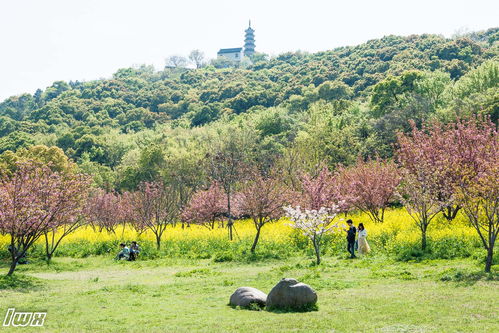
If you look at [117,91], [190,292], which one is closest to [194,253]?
[190,292]

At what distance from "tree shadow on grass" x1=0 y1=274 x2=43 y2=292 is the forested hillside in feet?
65.3

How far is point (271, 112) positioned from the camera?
68.2 metres

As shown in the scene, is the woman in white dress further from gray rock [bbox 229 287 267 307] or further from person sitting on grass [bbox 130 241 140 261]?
person sitting on grass [bbox 130 241 140 261]

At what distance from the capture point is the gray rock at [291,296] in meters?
10.6

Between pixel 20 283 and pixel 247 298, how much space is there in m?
9.27

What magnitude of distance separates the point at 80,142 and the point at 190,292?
6671 cm

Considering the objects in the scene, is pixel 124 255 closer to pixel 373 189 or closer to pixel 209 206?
pixel 209 206

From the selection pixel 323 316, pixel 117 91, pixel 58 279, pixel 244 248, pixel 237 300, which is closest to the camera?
pixel 323 316

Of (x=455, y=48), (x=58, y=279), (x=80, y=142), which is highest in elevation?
(x=455, y=48)

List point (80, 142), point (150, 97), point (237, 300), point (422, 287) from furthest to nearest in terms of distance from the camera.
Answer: point (150, 97), point (80, 142), point (422, 287), point (237, 300)

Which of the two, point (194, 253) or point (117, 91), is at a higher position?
point (117, 91)

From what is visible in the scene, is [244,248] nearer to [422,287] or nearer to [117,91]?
[422,287]

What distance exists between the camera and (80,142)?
245ft

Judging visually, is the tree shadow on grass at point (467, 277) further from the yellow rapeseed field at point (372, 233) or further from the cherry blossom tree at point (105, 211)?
the cherry blossom tree at point (105, 211)
